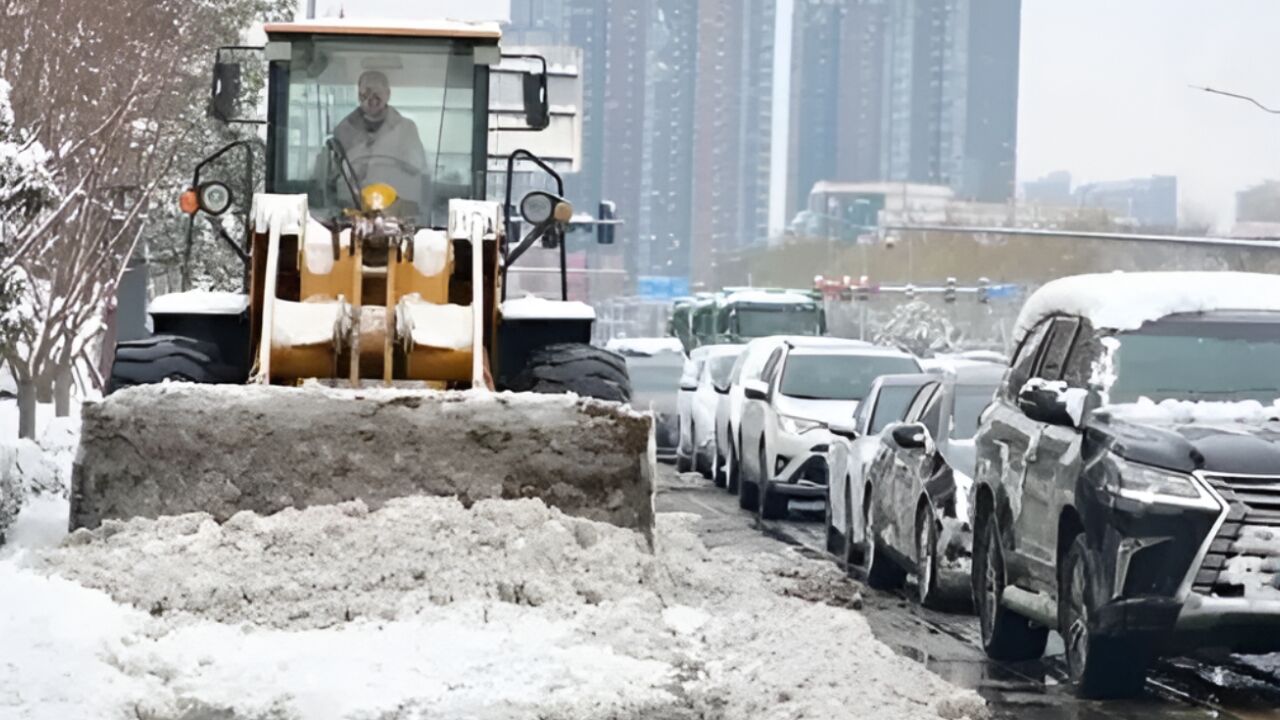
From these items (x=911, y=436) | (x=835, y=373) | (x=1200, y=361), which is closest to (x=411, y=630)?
(x=1200, y=361)

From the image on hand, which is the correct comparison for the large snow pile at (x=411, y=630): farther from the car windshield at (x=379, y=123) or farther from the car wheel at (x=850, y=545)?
the car wheel at (x=850, y=545)

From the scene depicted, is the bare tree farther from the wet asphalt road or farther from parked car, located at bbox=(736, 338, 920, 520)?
the wet asphalt road

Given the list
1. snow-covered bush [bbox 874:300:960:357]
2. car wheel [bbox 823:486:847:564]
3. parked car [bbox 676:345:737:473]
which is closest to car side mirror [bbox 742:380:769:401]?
car wheel [bbox 823:486:847:564]

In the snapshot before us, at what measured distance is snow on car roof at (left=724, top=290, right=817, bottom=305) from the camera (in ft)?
182

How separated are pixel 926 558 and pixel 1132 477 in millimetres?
4937

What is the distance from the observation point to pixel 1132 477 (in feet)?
35.5

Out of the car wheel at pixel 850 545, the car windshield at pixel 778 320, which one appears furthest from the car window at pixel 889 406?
the car windshield at pixel 778 320

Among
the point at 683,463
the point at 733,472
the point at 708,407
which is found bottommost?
A: the point at 683,463

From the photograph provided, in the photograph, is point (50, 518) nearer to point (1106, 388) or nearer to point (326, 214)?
point (326, 214)

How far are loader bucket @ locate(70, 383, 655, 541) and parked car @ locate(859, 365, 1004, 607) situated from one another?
2958mm

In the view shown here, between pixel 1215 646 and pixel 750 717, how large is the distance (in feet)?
7.59

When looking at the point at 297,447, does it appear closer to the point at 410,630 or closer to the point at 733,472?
the point at 410,630

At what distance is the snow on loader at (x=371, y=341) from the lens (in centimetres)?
1205

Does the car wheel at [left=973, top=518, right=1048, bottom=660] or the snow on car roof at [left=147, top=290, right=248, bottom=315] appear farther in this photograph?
the snow on car roof at [left=147, top=290, right=248, bottom=315]
